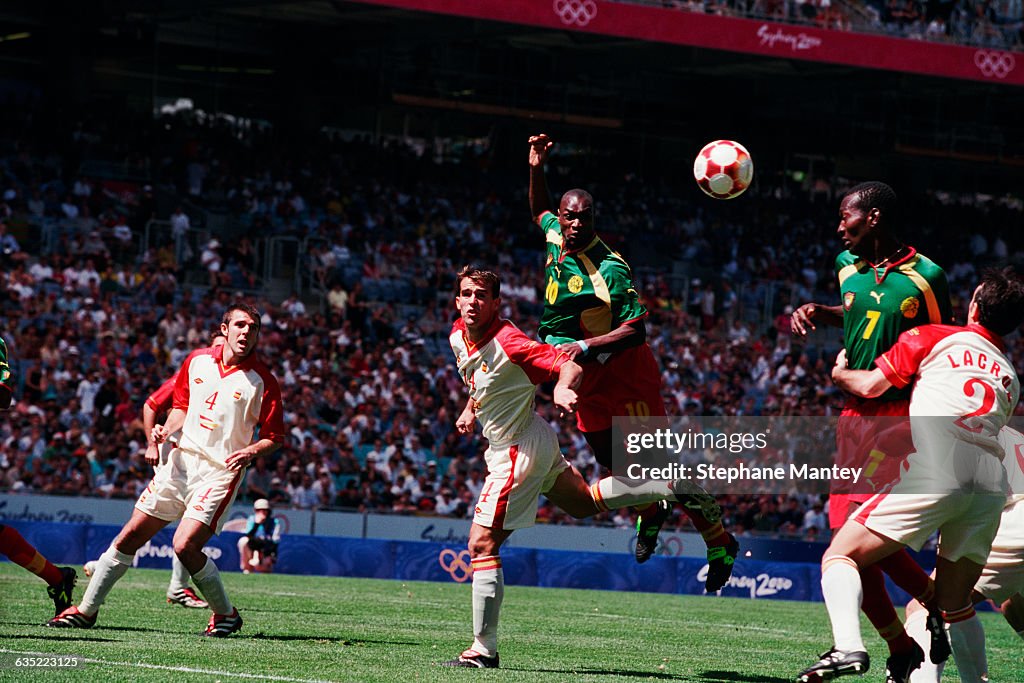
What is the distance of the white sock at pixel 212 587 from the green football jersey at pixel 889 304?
4.59 meters

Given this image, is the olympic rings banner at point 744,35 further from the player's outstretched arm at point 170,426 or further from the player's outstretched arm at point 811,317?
the player's outstretched arm at point 811,317

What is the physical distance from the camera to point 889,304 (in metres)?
7.96

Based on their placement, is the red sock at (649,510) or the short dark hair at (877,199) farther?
the red sock at (649,510)

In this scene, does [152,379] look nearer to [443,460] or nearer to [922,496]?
[443,460]

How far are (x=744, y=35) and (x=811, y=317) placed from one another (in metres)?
24.6

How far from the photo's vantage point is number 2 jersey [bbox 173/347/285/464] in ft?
33.9

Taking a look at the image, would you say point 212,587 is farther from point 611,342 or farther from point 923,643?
point 923,643

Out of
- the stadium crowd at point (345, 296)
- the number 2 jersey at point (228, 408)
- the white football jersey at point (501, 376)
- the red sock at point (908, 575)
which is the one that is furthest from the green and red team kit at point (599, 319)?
the stadium crowd at point (345, 296)

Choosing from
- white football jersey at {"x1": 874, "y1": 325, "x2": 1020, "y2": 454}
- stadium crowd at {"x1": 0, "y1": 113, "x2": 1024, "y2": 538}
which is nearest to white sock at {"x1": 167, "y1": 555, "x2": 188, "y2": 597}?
white football jersey at {"x1": 874, "y1": 325, "x2": 1020, "y2": 454}

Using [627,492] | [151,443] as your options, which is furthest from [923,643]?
[151,443]

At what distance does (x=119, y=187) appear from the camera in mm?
29125

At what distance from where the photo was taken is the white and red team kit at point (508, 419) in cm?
882

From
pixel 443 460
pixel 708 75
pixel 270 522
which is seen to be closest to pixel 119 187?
pixel 443 460

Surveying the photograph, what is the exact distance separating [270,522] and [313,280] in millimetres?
9137
